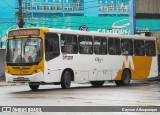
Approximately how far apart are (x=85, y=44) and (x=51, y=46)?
9.42 ft

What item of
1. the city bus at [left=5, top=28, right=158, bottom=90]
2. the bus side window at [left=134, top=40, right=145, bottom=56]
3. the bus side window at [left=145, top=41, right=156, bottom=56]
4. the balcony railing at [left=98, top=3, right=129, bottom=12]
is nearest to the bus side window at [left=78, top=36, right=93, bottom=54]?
the city bus at [left=5, top=28, right=158, bottom=90]

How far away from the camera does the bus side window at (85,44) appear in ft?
85.7

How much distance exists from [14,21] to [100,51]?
55502mm

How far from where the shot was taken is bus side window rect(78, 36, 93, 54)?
26.1 m

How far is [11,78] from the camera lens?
23.7 meters

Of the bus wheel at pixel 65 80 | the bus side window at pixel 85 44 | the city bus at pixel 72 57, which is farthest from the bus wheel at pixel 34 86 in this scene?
the bus side window at pixel 85 44

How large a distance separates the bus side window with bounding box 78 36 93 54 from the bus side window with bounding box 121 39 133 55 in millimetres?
3158

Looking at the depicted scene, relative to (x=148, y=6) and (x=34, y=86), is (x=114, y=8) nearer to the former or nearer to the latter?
(x=148, y=6)

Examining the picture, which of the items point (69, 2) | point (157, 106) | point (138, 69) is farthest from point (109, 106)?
point (69, 2)

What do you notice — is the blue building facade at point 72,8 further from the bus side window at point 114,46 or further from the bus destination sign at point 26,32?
the bus destination sign at point 26,32

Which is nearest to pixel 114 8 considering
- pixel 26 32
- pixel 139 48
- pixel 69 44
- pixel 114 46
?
pixel 139 48

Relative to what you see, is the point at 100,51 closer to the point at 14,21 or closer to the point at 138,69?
the point at 138,69

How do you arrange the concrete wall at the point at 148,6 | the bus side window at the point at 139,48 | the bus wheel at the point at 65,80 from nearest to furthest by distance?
1. the bus wheel at the point at 65,80
2. the bus side window at the point at 139,48
3. the concrete wall at the point at 148,6

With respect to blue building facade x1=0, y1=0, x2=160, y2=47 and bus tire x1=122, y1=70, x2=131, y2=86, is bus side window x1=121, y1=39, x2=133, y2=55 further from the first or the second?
blue building facade x1=0, y1=0, x2=160, y2=47
